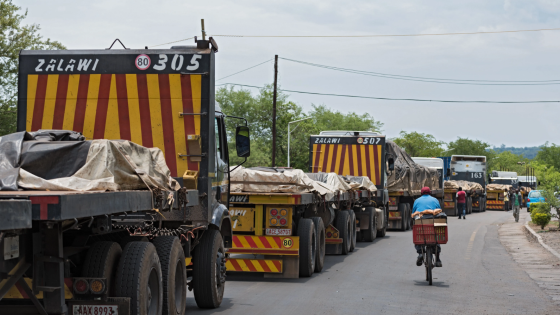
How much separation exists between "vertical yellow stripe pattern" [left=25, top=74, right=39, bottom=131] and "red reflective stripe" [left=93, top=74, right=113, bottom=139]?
785 millimetres

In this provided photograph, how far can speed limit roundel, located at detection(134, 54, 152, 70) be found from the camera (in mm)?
8180

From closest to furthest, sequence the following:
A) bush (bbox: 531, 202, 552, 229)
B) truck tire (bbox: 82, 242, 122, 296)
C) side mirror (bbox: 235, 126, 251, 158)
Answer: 1. truck tire (bbox: 82, 242, 122, 296)
2. side mirror (bbox: 235, 126, 251, 158)
3. bush (bbox: 531, 202, 552, 229)

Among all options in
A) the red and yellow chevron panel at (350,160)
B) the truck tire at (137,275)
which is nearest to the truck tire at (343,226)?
the red and yellow chevron panel at (350,160)

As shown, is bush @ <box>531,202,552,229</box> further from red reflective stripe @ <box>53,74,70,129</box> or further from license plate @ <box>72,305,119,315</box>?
license plate @ <box>72,305,119,315</box>

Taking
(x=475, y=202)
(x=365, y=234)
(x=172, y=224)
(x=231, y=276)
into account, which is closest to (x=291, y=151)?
(x=475, y=202)

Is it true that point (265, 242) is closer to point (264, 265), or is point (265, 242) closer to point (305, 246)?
point (264, 265)

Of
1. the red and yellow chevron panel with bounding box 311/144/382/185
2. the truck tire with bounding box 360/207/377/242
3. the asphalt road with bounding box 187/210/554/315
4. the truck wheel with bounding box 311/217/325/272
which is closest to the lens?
the asphalt road with bounding box 187/210/554/315

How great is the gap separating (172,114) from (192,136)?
360 millimetres

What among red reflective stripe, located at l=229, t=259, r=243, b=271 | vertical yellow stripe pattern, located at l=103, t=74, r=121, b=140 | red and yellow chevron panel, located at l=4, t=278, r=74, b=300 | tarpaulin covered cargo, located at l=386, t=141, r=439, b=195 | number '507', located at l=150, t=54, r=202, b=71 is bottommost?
red reflective stripe, located at l=229, t=259, r=243, b=271

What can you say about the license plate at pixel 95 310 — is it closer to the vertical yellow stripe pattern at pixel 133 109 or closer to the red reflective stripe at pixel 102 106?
the vertical yellow stripe pattern at pixel 133 109

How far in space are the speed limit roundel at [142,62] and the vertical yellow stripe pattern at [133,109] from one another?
135mm

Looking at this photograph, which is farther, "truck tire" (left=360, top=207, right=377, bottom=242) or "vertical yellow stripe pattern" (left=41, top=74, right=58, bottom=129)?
"truck tire" (left=360, top=207, right=377, bottom=242)

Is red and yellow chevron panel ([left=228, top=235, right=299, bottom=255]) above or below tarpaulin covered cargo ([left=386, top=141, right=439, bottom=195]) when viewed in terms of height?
below

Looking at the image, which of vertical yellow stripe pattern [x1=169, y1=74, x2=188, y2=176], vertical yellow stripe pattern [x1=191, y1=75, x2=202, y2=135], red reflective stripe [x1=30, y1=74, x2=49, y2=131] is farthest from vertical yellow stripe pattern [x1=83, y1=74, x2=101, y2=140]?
vertical yellow stripe pattern [x1=191, y1=75, x2=202, y2=135]
